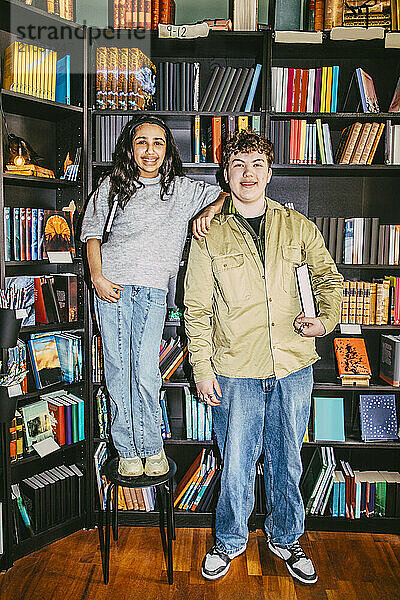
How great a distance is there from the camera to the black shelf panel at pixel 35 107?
240cm

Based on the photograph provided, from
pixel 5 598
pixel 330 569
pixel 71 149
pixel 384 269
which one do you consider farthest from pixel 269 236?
pixel 5 598

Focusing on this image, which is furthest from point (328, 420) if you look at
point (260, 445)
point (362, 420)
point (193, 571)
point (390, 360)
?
point (193, 571)

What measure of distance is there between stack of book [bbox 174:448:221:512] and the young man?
0.40 m

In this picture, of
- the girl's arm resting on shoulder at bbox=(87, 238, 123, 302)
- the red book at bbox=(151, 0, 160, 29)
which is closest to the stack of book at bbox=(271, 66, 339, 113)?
the red book at bbox=(151, 0, 160, 29)

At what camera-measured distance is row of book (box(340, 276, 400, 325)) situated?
8.76 feet

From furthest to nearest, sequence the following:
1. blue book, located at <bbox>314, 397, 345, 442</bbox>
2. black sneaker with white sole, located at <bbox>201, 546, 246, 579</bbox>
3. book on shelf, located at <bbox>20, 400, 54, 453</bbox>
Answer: blue book, located at <bbox>314, 397, 345, 442</bbox>, book on shelf, located at <bbox>20, 400, 54, 453</bbox>, black sneaker with white sole, located at <bbox>201, 546, 246, 579</bbox>

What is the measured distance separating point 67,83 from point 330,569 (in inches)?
95.7

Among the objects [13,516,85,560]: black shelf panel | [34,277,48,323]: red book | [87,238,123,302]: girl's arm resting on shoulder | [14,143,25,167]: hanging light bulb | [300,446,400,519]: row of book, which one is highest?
[14,143,25,167]: hanging light bulb

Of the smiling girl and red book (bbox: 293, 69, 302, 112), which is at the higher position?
red book (bbox: 293, 69, 302, 112)

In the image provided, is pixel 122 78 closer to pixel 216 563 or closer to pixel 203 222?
pixel 203 222

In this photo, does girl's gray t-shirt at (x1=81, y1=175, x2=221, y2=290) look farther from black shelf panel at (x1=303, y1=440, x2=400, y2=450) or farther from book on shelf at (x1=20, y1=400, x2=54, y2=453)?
black shelf panel at (x1=303, y1=440, x2=400, y2=450)

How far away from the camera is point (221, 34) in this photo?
8.34 feet

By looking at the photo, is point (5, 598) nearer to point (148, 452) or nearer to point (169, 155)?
point (148, 452)

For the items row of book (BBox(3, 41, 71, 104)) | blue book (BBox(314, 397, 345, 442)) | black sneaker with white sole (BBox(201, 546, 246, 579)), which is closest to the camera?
black sneaker with white sole (BBox(201, 546, 246, 579))
